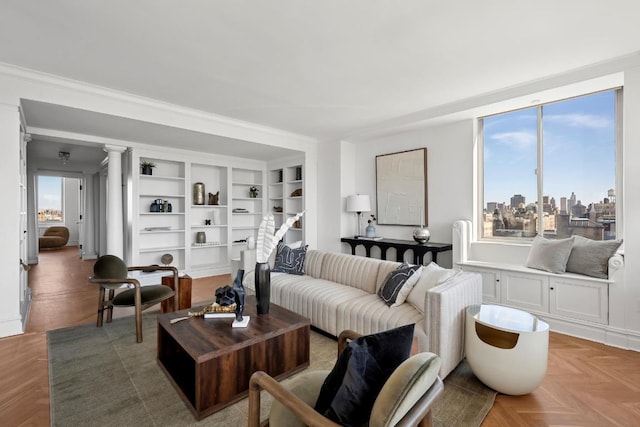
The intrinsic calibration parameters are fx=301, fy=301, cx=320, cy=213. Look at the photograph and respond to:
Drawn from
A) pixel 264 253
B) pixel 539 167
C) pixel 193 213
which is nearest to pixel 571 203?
pixel 539 167

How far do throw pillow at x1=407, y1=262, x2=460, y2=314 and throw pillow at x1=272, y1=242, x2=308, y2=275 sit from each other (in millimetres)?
1630

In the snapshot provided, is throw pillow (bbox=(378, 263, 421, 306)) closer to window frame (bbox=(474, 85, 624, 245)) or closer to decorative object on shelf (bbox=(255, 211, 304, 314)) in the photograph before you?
decorative object on shelf (bbox=(255, 211, 304, 314))

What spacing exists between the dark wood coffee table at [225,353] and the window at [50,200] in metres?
10.5

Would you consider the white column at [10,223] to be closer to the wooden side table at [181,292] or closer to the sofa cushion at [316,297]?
the wooden side table at [181,292]

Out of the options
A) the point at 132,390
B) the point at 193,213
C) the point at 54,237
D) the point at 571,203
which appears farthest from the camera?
the point at 54,237

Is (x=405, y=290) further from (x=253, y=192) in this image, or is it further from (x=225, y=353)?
(x=253, y=192)

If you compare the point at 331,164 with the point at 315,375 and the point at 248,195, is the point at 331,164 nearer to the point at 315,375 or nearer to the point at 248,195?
the point at 248,195

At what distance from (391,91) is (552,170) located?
2.17m

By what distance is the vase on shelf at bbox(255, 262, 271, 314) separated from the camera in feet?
7.81

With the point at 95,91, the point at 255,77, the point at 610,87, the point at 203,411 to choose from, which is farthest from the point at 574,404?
the point at 95,91

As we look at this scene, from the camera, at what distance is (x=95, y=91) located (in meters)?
3.33

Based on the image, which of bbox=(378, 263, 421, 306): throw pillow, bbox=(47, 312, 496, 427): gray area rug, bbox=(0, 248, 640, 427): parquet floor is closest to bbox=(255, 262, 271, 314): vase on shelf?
bbox=(47, 312, 496, 427): gray area rug

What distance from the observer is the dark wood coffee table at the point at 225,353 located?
181 cm

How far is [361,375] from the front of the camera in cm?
108
